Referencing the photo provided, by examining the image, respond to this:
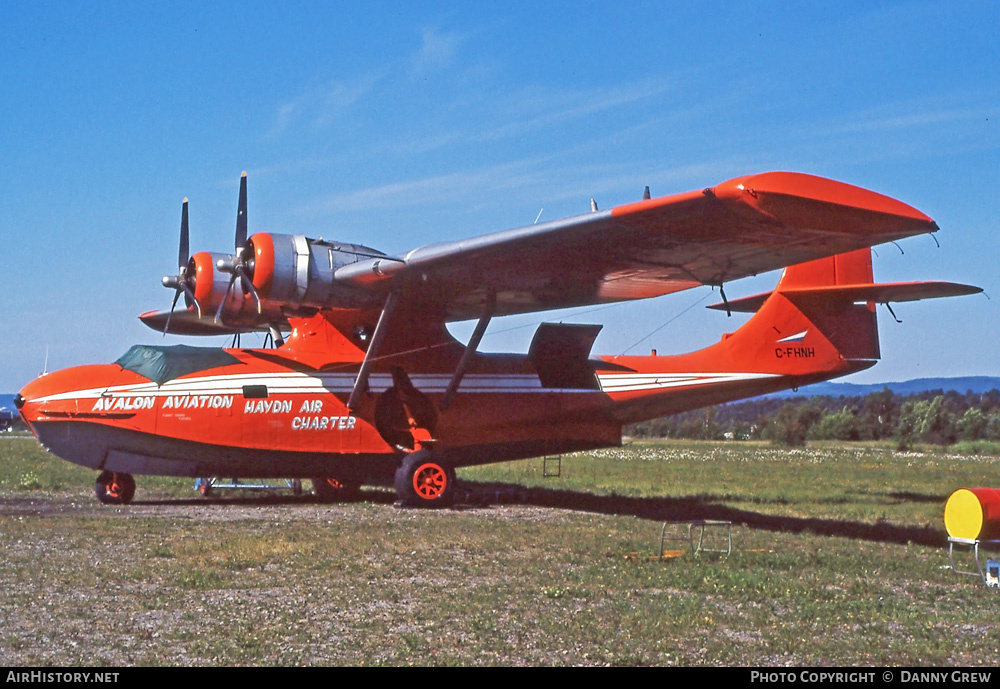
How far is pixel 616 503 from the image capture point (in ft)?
61.1

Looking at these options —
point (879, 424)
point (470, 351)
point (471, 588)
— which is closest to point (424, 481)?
point (470, 351)

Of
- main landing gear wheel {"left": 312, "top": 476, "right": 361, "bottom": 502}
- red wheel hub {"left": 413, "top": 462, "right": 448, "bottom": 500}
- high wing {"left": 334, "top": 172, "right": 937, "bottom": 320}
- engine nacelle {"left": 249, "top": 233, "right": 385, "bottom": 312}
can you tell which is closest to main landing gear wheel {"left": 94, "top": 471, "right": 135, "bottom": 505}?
main landing gear wheel {"left": 312, "top": 476, "right": 361, "bottom": 502}

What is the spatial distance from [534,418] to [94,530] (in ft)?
25.9

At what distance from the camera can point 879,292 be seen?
57.9 feet

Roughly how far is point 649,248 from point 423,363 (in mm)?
5474

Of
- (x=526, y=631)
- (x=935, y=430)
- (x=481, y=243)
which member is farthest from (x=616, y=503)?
(x=935, y=430)

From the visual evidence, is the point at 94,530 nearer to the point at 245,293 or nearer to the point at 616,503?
the point at 245,293

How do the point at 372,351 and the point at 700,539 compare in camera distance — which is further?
the point at 372,351

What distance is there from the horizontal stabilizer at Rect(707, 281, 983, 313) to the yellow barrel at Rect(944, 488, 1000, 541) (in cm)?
518

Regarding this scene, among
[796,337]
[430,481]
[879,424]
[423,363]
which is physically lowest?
[430,481]

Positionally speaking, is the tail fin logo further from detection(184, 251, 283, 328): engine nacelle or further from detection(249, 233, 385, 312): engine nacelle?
detection(184, 251, 283, 328): engine nacelle

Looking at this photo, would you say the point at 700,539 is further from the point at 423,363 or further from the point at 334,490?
the point at 334,490

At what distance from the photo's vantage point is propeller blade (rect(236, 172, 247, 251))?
1583 cm

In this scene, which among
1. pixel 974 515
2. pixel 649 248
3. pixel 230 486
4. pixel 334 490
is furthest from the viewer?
pixel 230 486
